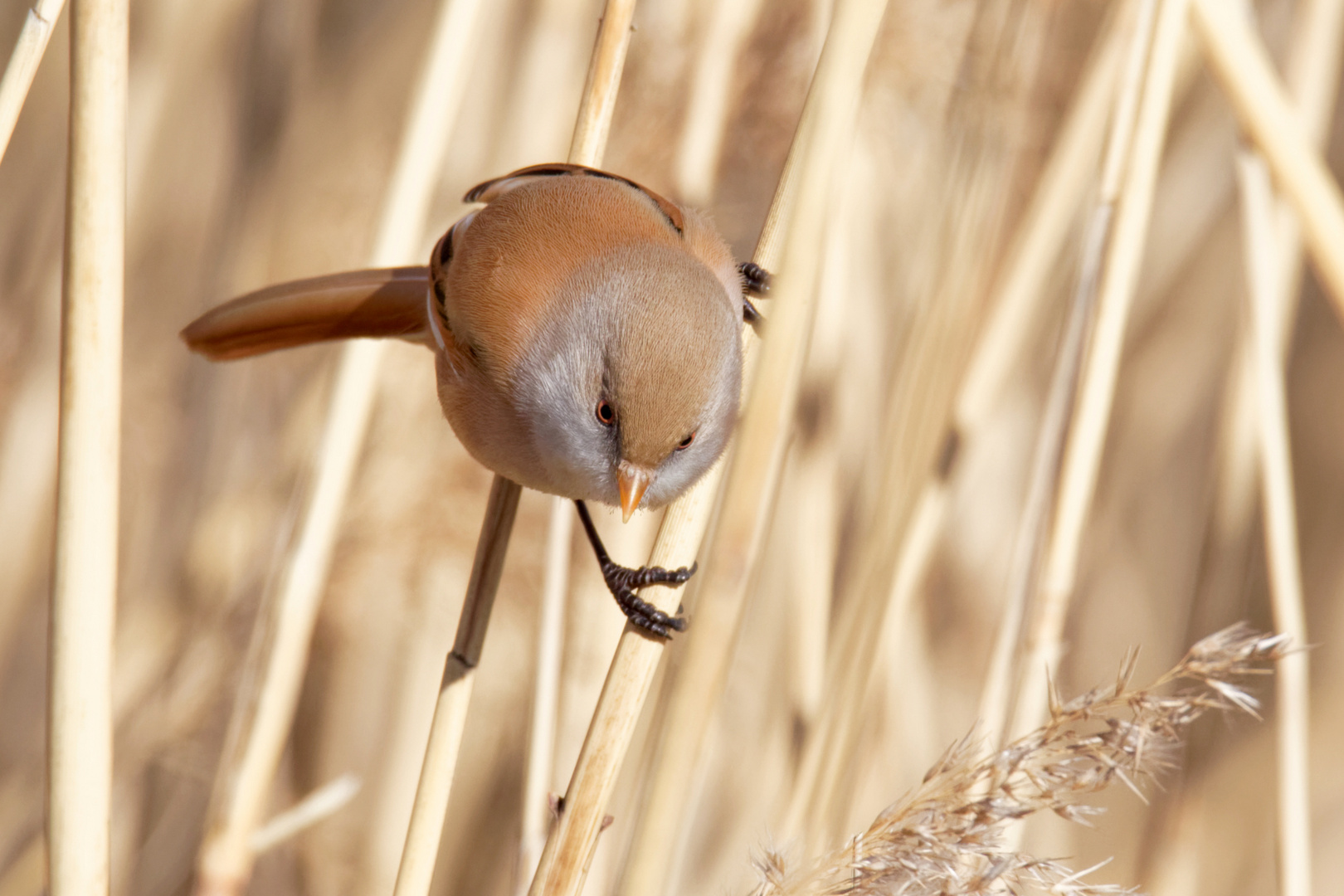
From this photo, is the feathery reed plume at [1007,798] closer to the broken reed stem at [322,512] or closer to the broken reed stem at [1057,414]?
the broken reed stem at [1057,414]

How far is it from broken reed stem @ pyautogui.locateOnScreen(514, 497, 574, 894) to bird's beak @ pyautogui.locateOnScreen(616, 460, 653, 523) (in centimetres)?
30

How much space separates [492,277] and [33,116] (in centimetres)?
122

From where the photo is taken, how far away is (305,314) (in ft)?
4.13

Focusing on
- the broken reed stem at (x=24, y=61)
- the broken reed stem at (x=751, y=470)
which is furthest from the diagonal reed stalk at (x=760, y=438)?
the broken reed stem at (x=24, y=61)

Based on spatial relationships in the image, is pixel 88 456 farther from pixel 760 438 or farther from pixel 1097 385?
pixel 1097 385

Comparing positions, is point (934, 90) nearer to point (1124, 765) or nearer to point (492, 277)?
point (492, 277)

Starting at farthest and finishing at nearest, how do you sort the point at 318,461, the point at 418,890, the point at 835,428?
1. the point at 835,428
2. the point at 318,461
3. the point at 418,890

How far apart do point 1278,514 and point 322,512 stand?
3.67ft

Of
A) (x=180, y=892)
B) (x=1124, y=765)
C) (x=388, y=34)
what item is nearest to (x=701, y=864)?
(x=180, y=892)

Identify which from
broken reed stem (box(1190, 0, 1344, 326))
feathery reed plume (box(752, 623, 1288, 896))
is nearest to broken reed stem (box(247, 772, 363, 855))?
feathery reed plume (box(752, 623, 1288, 896))

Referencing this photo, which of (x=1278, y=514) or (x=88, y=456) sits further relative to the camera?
(x=1278, y=514)

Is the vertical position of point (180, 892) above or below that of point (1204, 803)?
below

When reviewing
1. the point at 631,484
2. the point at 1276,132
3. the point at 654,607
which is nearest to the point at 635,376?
the point at 631,484

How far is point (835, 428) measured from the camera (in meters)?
1.63
